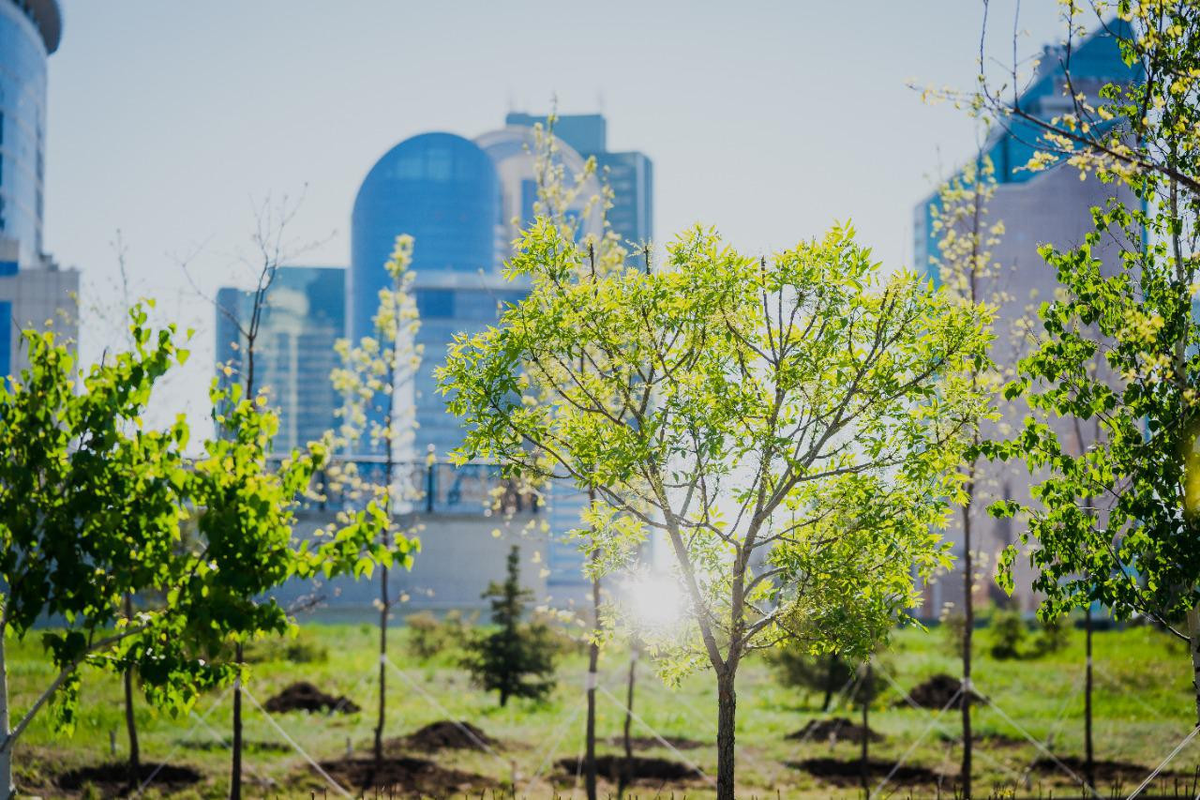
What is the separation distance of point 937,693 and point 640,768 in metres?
9.25

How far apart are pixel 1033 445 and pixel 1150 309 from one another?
5.07 feet

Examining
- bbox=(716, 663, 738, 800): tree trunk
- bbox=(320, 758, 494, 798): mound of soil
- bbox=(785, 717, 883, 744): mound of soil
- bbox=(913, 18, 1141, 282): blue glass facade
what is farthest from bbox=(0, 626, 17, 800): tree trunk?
bbox=(913, 18, 1141, 282): blue glass facade

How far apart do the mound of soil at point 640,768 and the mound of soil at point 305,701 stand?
17.7 ft

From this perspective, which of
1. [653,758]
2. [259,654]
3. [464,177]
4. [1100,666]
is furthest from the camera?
[464,177]

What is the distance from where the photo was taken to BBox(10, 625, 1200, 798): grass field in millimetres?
19406

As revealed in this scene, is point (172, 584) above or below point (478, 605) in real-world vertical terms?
above

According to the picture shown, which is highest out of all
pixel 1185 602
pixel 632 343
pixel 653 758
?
pixel 632 343

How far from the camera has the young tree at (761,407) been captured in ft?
37.8

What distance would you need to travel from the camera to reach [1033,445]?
1060 centimetres

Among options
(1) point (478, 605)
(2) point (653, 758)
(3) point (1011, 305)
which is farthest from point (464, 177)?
(2) point (653, 758)

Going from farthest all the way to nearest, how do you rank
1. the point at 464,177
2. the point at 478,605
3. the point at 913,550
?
the point at 464,177, the point at 478,605, the point at 913,550

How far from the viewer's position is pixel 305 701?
23.9 m

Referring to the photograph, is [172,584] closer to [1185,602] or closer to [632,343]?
[632,343]

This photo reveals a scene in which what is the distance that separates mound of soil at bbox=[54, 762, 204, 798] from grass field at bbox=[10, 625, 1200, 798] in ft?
0.78
